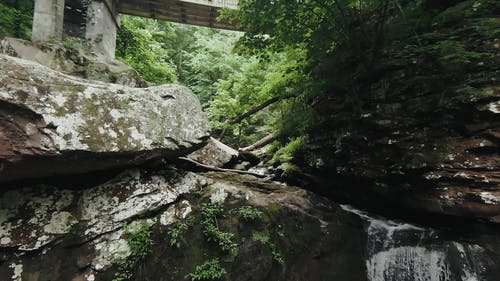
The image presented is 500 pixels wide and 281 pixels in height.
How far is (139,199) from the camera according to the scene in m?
4.35

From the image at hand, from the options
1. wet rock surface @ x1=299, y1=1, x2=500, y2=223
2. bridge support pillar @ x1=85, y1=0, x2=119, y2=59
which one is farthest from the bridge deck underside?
wet rock surface @ x1=299, y1=1, x2=500, y2=223

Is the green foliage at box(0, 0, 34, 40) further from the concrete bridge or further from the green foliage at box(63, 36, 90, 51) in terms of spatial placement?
the green foliage at box(63, 36, 90, 51)

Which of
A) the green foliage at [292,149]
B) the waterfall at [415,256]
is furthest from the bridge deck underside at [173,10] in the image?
the waterfall at [415,256]

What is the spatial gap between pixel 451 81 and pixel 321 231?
11.4ft

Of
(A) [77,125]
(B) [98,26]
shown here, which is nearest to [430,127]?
(A) [77,125]

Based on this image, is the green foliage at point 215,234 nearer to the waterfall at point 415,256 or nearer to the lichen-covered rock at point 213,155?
the lichen-covered rock at point 213,155

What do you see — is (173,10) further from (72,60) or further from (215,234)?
(215,234)

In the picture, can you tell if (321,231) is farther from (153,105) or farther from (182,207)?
(153,105)

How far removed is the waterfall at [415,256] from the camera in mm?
4090

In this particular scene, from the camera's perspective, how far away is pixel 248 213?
474cm

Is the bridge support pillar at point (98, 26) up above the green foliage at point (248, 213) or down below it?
above

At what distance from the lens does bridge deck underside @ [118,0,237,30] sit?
11969 millimetres

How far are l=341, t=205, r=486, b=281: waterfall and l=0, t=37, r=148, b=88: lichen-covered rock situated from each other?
27.9ft

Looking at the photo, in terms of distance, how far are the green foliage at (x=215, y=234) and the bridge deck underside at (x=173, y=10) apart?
10.4 metres
